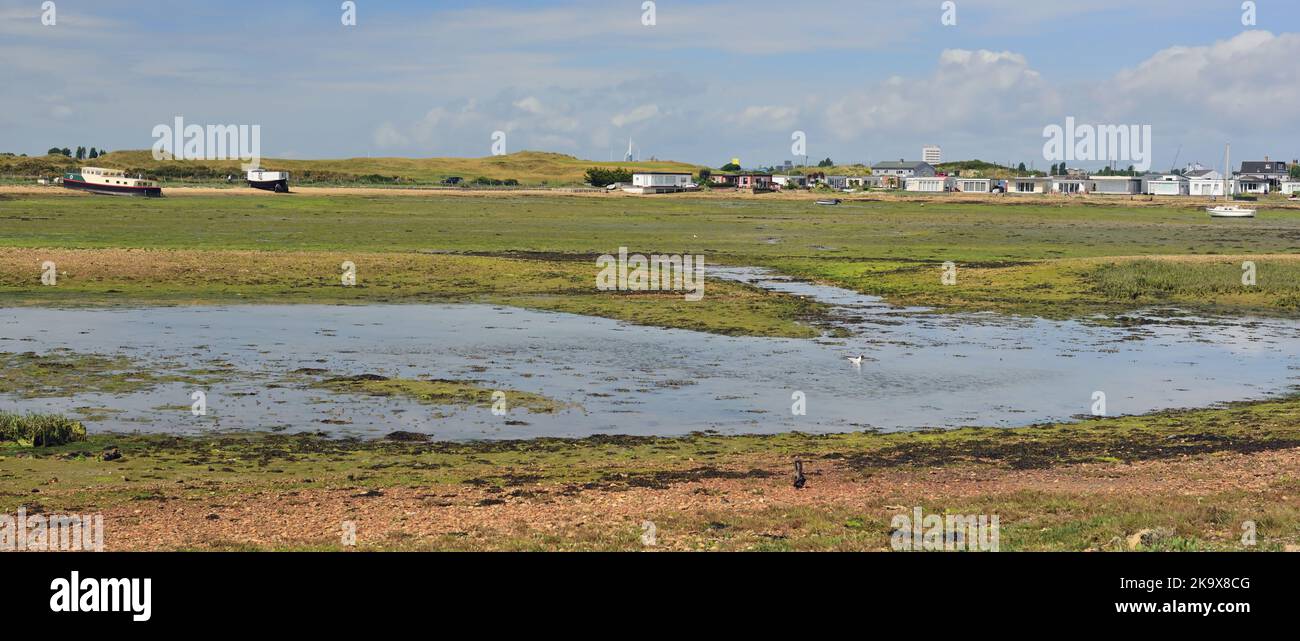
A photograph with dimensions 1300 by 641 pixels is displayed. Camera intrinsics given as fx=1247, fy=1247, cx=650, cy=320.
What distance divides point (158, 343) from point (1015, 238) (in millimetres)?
63939

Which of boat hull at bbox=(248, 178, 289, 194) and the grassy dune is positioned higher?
boat hull at bbox=(248, 178, 289, 194)

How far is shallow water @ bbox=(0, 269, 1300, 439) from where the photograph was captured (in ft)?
83.8

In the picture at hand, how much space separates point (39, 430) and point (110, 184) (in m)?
114

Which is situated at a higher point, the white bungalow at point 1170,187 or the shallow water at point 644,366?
the white bungalow at point 1170,187

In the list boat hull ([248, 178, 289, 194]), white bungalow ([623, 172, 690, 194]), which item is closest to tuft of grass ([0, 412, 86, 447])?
boat hull ([248, 178, 289, 194])

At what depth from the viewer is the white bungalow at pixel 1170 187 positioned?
638 ft

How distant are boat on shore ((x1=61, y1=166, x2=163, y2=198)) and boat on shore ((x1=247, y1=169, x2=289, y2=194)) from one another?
57.2 ft

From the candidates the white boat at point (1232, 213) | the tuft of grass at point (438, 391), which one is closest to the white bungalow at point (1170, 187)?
the white boat at point (1232, 213)

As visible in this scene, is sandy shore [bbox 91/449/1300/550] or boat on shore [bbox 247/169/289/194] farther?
boat on shore [bbox 247/169/289/194]

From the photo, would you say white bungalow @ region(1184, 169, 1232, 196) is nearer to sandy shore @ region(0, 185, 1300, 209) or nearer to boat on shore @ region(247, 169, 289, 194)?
sandy shore @ region(0, 185, 1300, 209)

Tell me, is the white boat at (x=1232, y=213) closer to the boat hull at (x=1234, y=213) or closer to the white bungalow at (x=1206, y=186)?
the boat hull at (x=1234, y=213)

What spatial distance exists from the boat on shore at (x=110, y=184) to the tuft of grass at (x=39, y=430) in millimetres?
109519

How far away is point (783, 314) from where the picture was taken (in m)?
43.2
